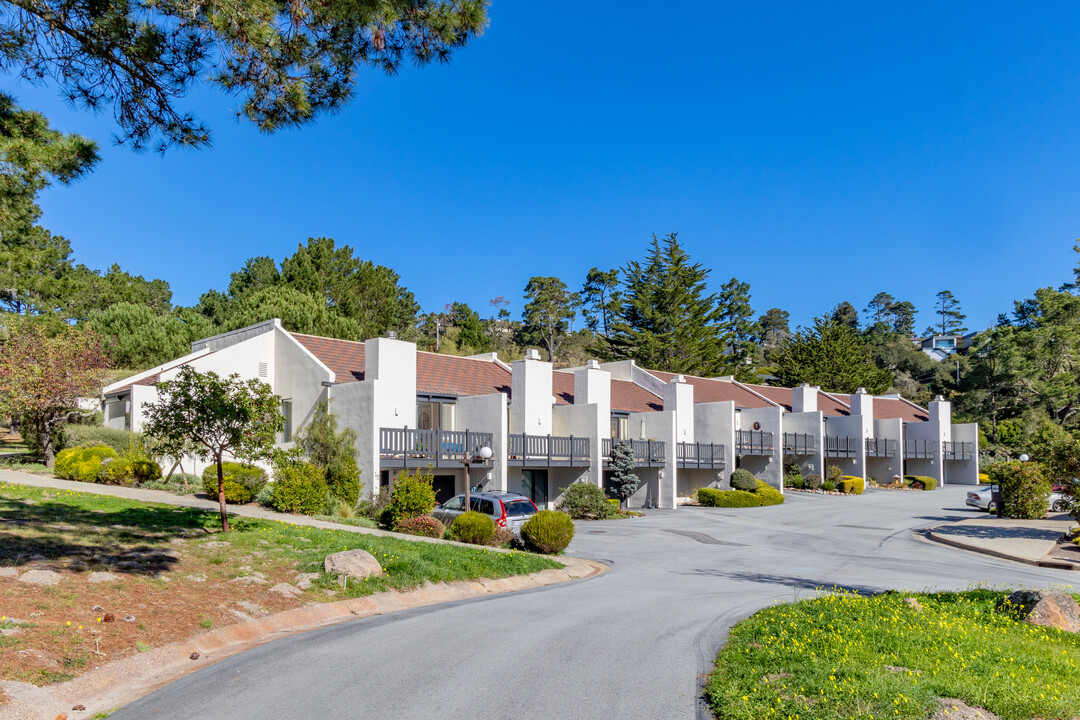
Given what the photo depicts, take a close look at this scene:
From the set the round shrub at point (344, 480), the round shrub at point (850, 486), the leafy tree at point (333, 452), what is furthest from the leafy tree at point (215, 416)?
the round shrub at point (850, 486)

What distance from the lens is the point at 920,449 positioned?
5503 centimetres

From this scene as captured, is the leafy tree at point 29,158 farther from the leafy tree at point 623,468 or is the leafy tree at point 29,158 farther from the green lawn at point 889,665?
the leafy tree at point 623,468

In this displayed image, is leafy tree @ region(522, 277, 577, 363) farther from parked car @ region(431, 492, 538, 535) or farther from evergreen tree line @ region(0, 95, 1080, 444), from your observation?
parked car @ region(431, 492, 538, 535)

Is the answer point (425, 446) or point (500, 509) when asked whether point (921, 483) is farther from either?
point (500, 509)

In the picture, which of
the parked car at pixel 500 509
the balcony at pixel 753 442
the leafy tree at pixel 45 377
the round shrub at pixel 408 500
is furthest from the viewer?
the balcony at pixel 753 442

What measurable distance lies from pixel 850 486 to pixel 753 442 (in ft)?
24.2

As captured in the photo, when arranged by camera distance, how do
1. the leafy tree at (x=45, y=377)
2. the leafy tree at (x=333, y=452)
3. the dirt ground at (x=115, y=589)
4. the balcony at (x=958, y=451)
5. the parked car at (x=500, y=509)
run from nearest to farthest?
1. the dirt ground at (x=115, y=589)
2. the parked car at (x=500, y=509)
3. the leafy tree at (x=333, y=452)
4. the leafy tree at (x=45, y=377)
5. the balcony at (x=958, y=451)

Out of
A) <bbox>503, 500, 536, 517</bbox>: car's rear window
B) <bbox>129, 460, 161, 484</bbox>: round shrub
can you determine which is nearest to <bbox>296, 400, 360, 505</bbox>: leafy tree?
<bbox>129, 460, 161, 484</bbox>: round shrub

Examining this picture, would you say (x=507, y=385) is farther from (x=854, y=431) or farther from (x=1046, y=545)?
(x=854, y=431)

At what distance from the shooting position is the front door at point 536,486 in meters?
34.1

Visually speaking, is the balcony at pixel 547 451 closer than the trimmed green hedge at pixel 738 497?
Yes

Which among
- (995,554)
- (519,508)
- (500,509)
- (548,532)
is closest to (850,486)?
(995,554)

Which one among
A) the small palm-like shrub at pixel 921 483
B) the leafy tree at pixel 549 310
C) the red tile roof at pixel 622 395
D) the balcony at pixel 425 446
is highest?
the leafy tree at pixel 549 310

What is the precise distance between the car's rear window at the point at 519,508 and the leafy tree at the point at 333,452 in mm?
6922
